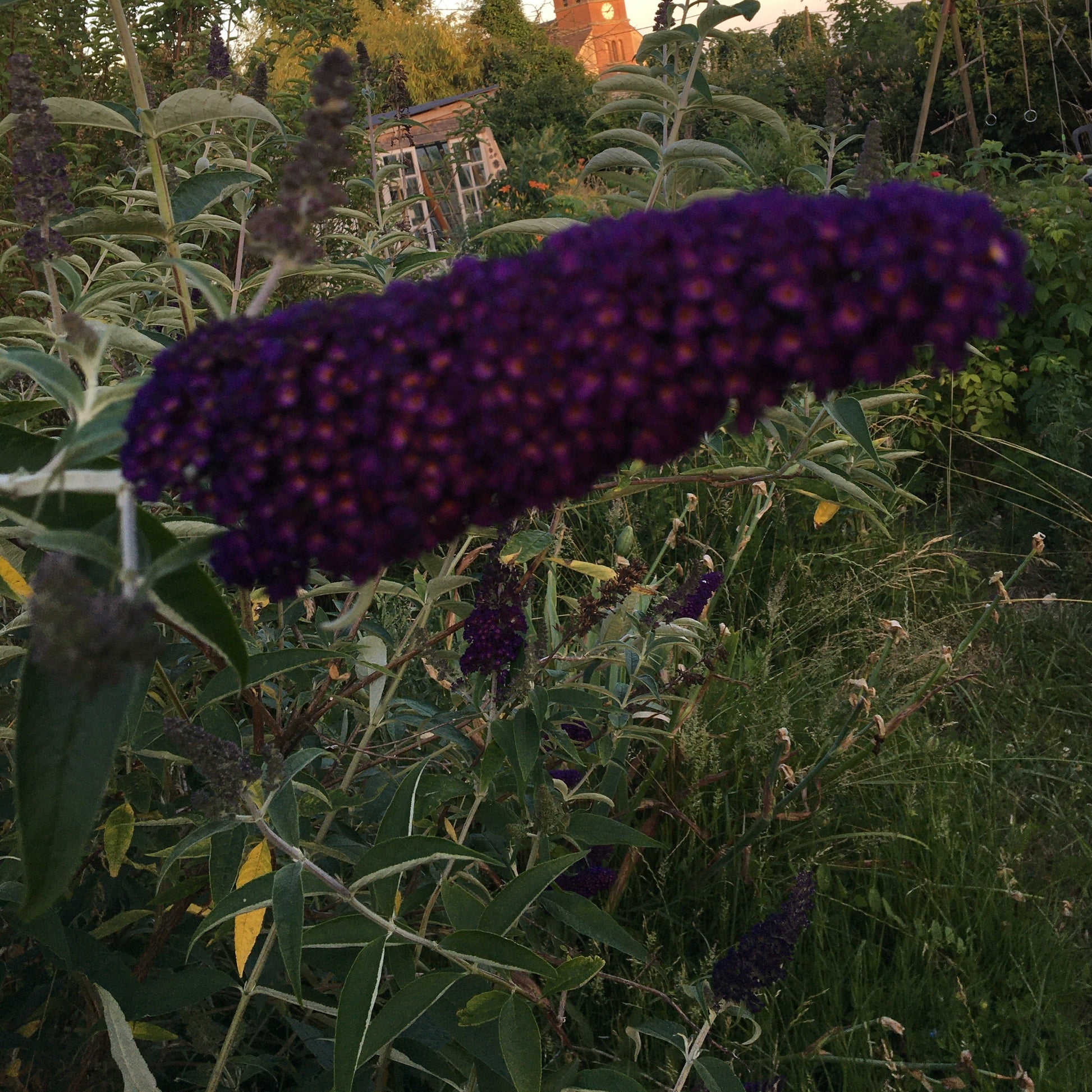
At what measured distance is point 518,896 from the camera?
150 cm

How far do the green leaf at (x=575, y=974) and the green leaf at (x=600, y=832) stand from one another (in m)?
0.31

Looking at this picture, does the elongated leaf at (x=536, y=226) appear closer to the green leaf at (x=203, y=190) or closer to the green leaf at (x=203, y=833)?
the green leaf at (x=203, y=190)

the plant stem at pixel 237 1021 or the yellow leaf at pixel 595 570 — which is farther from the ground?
the yellow leaf at pixel 595 570

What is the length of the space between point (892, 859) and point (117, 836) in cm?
230

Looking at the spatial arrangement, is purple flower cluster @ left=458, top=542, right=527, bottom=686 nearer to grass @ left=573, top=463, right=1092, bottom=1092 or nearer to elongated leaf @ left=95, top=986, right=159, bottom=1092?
elongated leaf @ left=95, top=986, right=159, bottom=1092

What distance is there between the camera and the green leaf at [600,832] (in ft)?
6.07

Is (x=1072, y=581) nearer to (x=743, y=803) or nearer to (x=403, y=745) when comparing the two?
(x=743, y=803)

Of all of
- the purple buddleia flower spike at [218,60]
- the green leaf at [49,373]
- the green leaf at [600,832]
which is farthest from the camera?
the purple buddleia flower spike at [218,60]

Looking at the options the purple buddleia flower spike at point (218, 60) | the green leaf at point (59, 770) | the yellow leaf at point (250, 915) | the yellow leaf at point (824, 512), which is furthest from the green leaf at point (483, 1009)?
the purple buddleia flower spike at point (218, 60)

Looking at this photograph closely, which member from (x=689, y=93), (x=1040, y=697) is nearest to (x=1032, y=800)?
(x=1040, y=697)

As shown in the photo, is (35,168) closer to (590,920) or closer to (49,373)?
(49,373)

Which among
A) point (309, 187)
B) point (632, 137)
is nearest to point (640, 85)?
point (632, 137)

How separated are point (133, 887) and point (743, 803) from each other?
193cm

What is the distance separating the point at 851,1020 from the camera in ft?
8.13
